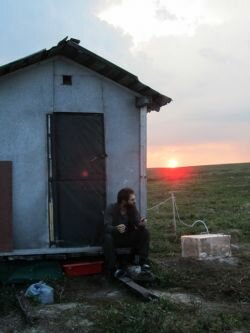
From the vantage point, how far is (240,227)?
1538 centimetres

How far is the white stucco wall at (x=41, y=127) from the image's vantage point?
9461 millimetres

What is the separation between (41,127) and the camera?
9578mm

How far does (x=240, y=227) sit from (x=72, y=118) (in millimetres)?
7375

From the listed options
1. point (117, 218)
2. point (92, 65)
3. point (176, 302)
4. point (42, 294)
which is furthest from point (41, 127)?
point (176, 302)

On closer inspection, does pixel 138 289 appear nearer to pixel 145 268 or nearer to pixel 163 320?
pixel 145 268

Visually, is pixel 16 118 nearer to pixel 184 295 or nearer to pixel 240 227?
pixel 184 295

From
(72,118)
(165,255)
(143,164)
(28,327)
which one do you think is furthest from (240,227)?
(28,327)

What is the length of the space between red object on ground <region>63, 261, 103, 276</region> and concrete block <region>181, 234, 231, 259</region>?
6.32ft

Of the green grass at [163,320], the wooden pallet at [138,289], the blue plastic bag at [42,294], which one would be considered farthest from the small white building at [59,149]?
the green grass at [163,320]

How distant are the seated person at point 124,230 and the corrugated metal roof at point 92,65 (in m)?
1.85

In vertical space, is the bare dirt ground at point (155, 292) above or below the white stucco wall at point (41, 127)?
below

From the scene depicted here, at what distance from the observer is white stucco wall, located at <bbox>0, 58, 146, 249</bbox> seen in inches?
372

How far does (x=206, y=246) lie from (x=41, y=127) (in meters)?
3.76

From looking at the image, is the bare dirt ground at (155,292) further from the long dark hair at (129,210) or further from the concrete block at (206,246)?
the long dark hair at (129,210)
